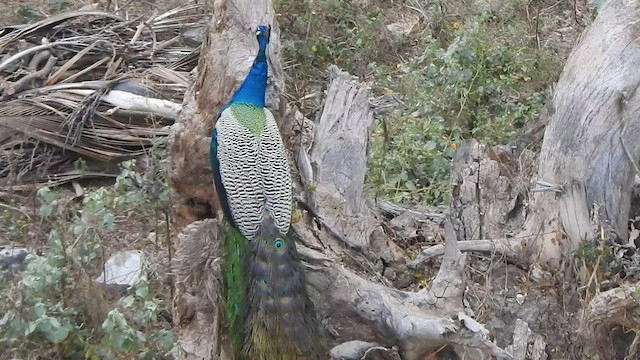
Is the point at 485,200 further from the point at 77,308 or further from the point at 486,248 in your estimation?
the point at 77,308

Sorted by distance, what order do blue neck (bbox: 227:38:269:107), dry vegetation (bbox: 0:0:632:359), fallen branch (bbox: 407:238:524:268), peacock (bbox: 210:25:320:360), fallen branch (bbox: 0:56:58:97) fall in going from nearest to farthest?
peacock (bbox: 210:25:320:360) < blue neck (bbox: 227:38:269:107) < dry vegetation (bbox: 0:0:632:359) < fallen branch (bbox: 407:238:524:268) < fallen branch (bbox: 0:56:58:97)

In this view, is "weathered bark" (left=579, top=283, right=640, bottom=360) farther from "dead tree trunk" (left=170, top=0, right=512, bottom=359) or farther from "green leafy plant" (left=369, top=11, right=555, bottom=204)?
"green leafy plant" (left=369, top=11, right=555, bottom=204)

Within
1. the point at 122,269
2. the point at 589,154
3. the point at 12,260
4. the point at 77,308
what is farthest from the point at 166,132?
the point at 589,154

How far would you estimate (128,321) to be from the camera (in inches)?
134

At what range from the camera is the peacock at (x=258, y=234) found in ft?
9.14

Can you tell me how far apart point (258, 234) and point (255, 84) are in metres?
0.51

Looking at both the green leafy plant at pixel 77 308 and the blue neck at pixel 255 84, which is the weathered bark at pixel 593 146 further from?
the green leafy plant at pixel 77 308

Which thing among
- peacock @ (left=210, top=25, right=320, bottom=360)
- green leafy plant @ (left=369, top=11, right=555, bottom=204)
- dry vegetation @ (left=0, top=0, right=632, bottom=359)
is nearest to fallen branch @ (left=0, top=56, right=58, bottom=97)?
dry vegetation @ (left=0, top=0, right=632, bottom=359)

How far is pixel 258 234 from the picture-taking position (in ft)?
9.56

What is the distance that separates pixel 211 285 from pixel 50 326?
0.53 meters

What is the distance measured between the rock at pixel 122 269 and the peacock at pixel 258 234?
2.71ft

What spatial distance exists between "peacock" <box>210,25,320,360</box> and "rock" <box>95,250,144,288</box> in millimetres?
826

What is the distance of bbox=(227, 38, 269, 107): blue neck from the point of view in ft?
10.1

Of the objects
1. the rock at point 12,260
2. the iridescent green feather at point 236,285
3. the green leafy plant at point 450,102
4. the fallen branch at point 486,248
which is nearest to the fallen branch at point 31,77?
the rock at point 12,260
